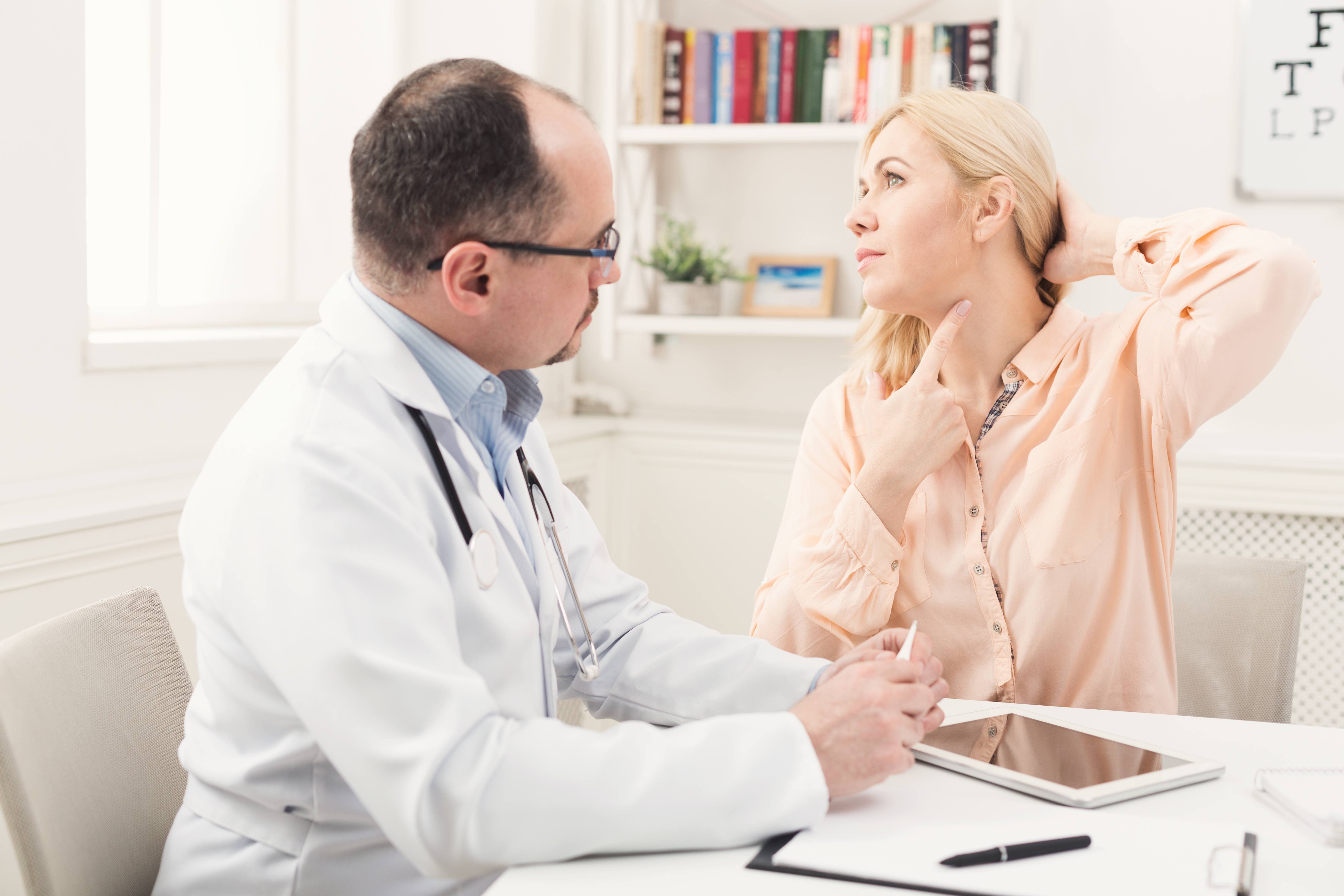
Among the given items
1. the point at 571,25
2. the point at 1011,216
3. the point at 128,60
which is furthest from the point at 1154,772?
the point at 571,25

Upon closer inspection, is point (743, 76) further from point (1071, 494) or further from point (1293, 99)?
point (1071, 494)

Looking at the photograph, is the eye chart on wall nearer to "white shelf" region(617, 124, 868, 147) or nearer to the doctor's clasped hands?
"white shelf" region(617, 124, 868, 147)

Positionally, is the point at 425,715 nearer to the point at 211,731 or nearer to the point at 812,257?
the point at 211,731

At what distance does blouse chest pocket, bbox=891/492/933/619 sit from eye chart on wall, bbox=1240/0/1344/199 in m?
1.74

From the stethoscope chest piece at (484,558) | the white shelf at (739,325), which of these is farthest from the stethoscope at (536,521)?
the white shelf at (739,325)

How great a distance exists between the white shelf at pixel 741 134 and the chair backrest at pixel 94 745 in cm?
205

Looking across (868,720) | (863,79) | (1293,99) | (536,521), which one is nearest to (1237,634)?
(868,720)

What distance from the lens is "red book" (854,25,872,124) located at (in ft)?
9.34

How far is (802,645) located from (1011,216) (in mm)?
675

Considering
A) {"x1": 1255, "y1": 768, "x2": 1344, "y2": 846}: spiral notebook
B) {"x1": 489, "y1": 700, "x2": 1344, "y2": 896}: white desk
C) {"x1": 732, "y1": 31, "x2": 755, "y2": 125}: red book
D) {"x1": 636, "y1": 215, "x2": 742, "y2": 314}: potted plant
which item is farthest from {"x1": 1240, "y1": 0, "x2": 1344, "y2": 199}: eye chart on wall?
{"x1": 1255, "y1": 768, "x2": 1344, "y2": 846}: spiral notebook

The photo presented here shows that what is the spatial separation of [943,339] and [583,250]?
2.21 ft

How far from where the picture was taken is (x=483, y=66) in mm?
1077

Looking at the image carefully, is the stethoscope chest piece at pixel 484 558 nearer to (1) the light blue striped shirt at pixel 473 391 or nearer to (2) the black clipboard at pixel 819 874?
(1) the light blue striped shirt at pixel 473 391

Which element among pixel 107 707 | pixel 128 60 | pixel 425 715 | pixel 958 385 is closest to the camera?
pixel 425 715
